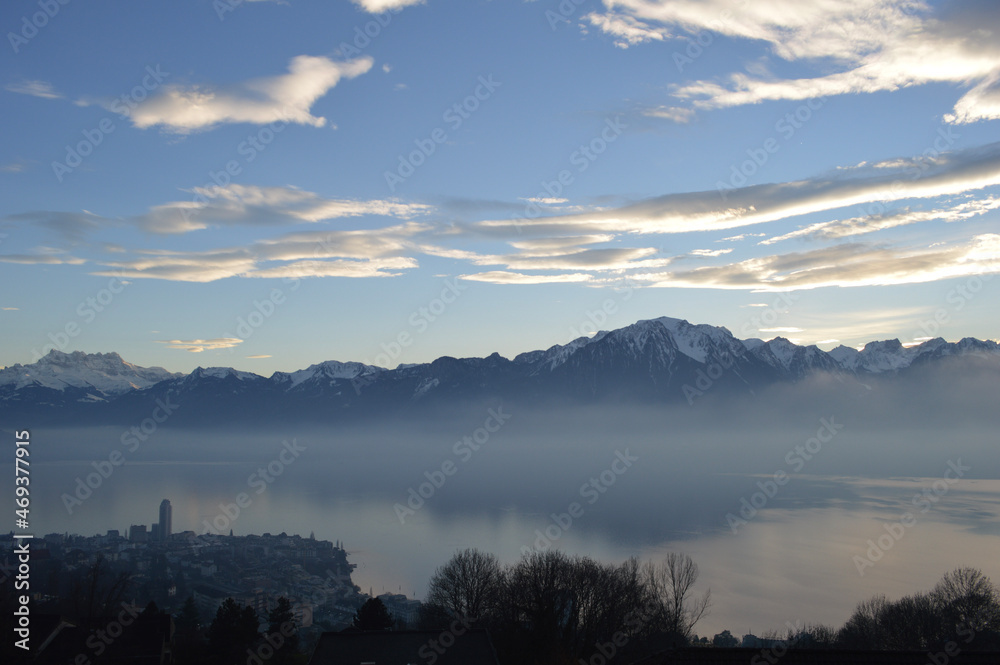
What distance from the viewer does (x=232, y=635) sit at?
23562 mm

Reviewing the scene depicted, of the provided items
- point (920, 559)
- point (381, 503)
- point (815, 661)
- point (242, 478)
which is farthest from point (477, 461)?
point (815, 661)

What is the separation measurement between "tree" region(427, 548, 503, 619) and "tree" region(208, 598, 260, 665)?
24.6ft

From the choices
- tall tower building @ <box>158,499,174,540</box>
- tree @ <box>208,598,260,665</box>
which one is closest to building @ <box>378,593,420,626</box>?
tree @ <box>208,598,260,665</box>

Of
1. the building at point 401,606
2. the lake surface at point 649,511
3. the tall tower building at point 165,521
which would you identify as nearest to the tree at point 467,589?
the building at point 401,606

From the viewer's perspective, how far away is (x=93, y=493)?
123 meters

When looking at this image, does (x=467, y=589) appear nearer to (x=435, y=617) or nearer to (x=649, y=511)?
(x=435, y=617)

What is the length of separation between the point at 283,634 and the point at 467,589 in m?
7.37

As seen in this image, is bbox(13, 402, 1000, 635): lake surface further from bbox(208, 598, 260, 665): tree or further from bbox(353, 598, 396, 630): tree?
bbox(208, 598, 260, 665): tree

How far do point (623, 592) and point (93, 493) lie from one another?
129m

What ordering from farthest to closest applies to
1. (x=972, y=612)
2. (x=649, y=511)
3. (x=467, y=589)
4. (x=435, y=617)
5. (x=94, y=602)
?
1. (x=649, y=511)
2. (x=94, y=602)
3. (x=467, y=589)
4. (x=435, y=617)
5. (x=972, y=612)

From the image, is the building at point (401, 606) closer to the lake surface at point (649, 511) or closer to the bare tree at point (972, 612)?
the lake surface at point (649, 511)

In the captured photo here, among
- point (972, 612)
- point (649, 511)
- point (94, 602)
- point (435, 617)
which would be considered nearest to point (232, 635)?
point (435, 617)

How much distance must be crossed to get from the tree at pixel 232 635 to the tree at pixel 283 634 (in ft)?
3.19

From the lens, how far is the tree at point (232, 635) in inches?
921
